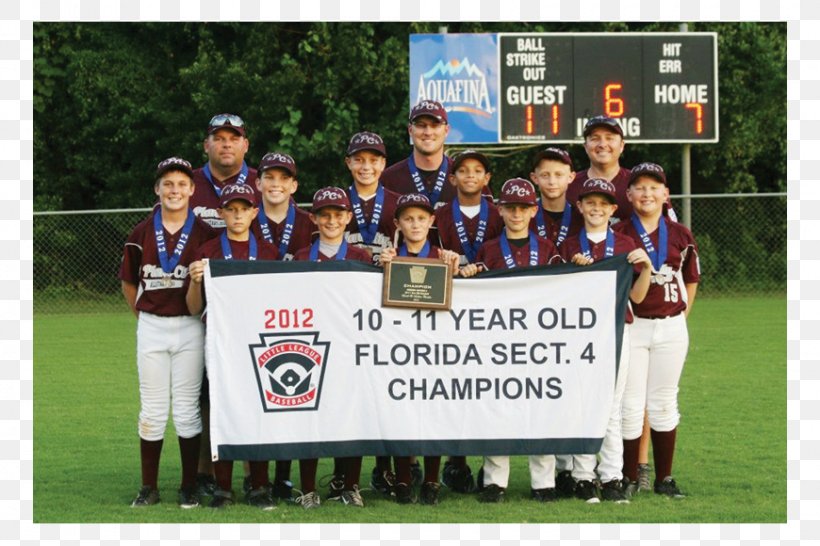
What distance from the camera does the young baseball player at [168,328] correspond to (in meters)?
7.21

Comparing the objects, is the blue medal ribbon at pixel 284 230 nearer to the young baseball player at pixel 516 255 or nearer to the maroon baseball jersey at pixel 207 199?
the maroon baseball jersey at pixel 207 199

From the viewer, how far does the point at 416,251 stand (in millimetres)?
7211

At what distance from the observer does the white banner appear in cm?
711

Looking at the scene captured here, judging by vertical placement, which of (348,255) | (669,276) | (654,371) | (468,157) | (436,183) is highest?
(468,157)

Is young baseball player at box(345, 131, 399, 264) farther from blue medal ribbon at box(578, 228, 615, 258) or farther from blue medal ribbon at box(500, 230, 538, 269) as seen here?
blue medal ribbon at box(578, 228, 615, 258)

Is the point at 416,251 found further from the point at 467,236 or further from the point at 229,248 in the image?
the point at 229,248

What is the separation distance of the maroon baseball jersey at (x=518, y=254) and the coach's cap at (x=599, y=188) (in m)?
0.35

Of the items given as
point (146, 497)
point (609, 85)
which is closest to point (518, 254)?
point (146, 497)

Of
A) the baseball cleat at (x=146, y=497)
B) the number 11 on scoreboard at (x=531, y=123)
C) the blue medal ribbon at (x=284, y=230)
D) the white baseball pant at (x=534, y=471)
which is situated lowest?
the baseball cleat at (x=146, y=497)

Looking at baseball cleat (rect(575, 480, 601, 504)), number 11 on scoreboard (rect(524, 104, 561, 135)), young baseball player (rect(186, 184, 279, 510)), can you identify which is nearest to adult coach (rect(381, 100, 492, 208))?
young baseball player (rect(186, 184, 279, 510))

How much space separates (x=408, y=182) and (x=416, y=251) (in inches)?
38.9

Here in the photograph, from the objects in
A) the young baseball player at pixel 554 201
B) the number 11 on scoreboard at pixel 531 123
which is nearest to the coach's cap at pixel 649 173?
the young baseball player at pixel 554 201

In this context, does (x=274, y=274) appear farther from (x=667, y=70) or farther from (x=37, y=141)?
(x=37, y=141)

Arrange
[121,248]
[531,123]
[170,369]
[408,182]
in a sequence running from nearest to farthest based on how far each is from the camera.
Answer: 1. [170,369]
2. [408,182]
3. [531,123]
4. [121,248]
